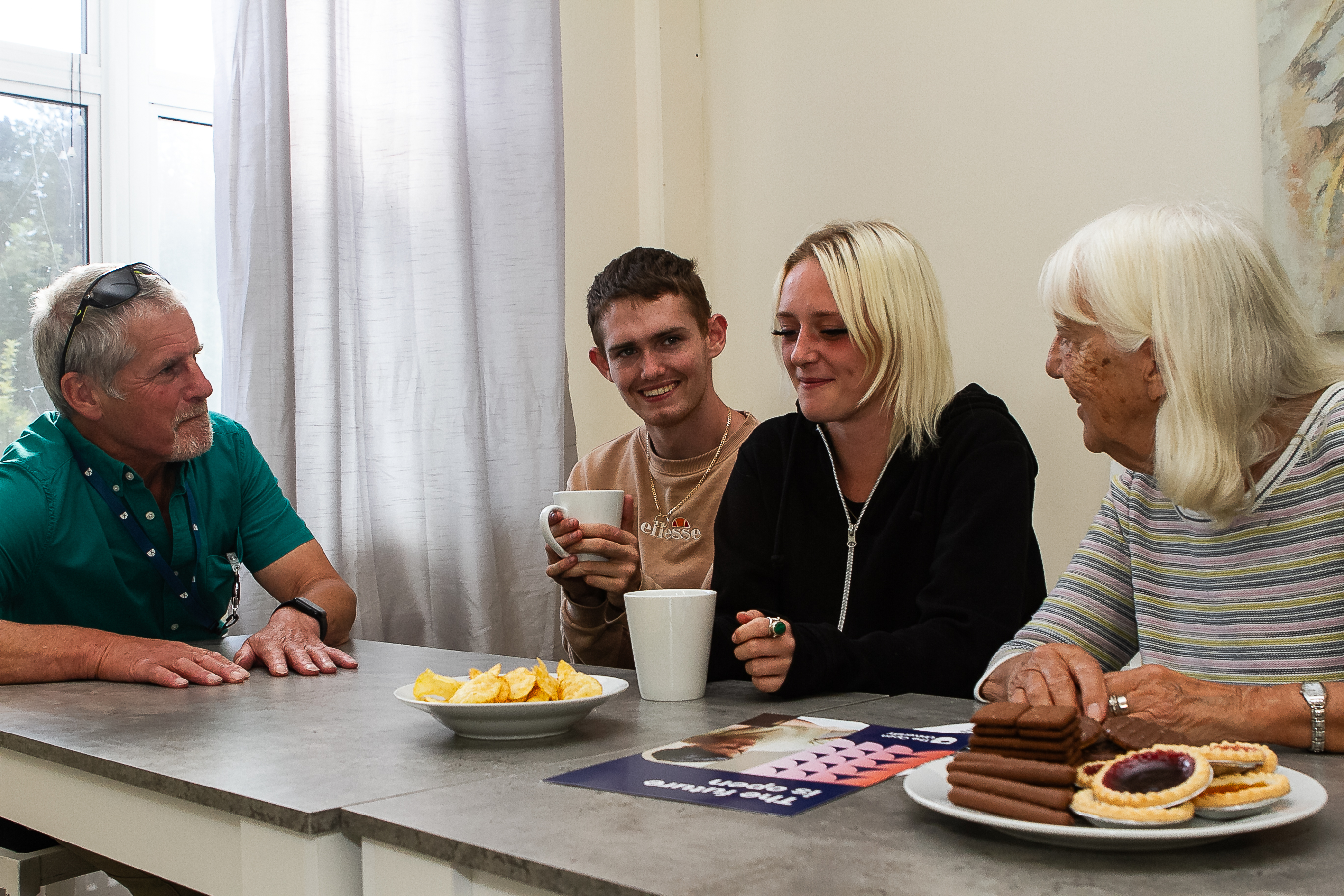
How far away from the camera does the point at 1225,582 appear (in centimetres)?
115

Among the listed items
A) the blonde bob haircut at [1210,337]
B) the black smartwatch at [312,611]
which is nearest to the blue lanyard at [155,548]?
the black smartwatch at [312,611]

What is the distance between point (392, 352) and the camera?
8.16 feet

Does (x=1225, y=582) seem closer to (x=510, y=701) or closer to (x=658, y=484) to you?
(x=510, y=701)

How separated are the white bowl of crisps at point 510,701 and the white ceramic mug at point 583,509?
1.22 feet

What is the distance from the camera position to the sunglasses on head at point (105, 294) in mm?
1750

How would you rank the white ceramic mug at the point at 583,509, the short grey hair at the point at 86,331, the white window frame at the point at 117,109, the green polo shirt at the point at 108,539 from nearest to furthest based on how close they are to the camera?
the white ceramic mug at the point at 583,509 < the green polo shirt at the point at 108,539 < the short grey hair at the point at 86,331 < the white window frame at the point at 117,109

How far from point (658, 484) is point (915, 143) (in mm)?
1103

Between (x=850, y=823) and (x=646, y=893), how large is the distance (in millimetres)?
168

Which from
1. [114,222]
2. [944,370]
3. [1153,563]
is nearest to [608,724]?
[1153,563]

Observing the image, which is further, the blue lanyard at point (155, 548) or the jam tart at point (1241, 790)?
the blue lanyard at point (155, 548)

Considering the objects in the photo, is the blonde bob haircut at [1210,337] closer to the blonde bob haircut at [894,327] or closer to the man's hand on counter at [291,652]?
the blonde bob haircut at [894,327]

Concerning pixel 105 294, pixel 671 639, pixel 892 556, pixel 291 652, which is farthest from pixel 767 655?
pixel 105 294

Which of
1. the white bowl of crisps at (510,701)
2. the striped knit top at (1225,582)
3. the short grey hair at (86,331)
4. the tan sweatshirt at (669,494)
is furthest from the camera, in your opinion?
the tan sweatshirt at (669,494)

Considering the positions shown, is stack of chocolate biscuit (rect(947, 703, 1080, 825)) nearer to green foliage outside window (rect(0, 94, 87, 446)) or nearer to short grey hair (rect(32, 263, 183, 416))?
short grey hair (rect(32, 263, 183, 416))
